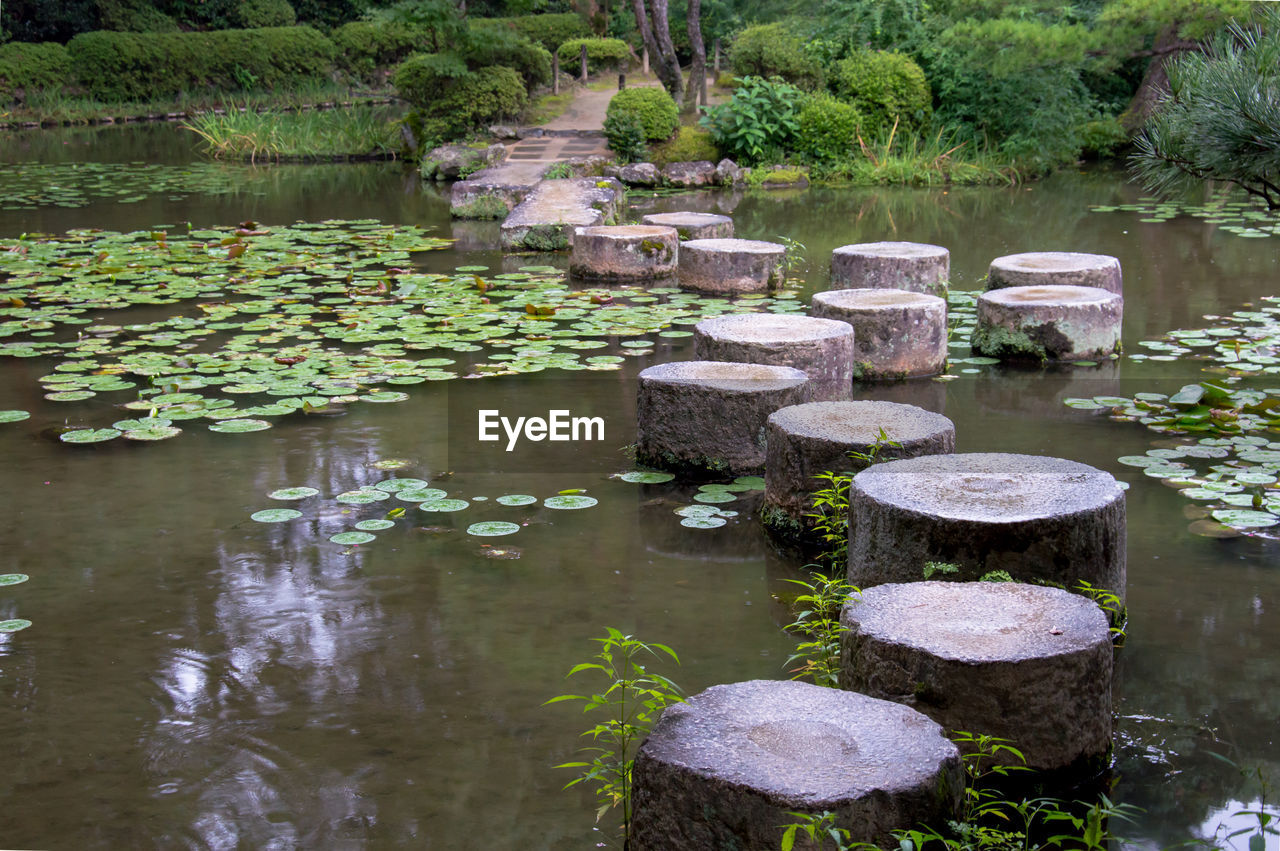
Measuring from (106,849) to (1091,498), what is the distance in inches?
92.7

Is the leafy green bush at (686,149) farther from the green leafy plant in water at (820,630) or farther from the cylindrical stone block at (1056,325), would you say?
the green leafy plant in water at (820,630)

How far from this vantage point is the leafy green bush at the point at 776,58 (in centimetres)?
1513

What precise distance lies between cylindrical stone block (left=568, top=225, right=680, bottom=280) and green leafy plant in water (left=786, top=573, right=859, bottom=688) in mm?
4831

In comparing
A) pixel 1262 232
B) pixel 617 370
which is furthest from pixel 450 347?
pixel 1262 232

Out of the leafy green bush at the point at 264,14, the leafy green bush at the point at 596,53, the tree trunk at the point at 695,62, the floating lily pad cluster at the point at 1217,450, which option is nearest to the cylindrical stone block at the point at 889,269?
the floating lily pad cluster at the point at 1217,450

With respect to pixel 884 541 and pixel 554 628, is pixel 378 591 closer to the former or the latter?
pixel 554 628

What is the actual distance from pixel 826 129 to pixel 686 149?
174 centimetres

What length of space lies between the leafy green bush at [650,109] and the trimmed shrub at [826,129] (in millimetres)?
1617

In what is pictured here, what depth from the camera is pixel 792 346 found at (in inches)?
185

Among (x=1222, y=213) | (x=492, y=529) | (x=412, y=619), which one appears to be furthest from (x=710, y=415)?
(x=1222, y=213)

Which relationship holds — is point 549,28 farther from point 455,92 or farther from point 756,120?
point 756,120

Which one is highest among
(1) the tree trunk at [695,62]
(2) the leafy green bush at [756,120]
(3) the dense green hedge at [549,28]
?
(3) the dense green hedge at [549,28]

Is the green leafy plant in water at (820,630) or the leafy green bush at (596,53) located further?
the leafy green bush at (596,53)

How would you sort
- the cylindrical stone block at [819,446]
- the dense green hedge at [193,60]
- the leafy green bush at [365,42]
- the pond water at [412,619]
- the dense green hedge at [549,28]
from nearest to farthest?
the pond water at [412,619]
the cylindrical stone block at [819,446]
the dense green hedge at [193,60]
the dense green hedge at [549,28]
the leafy green bush at [365,42]
